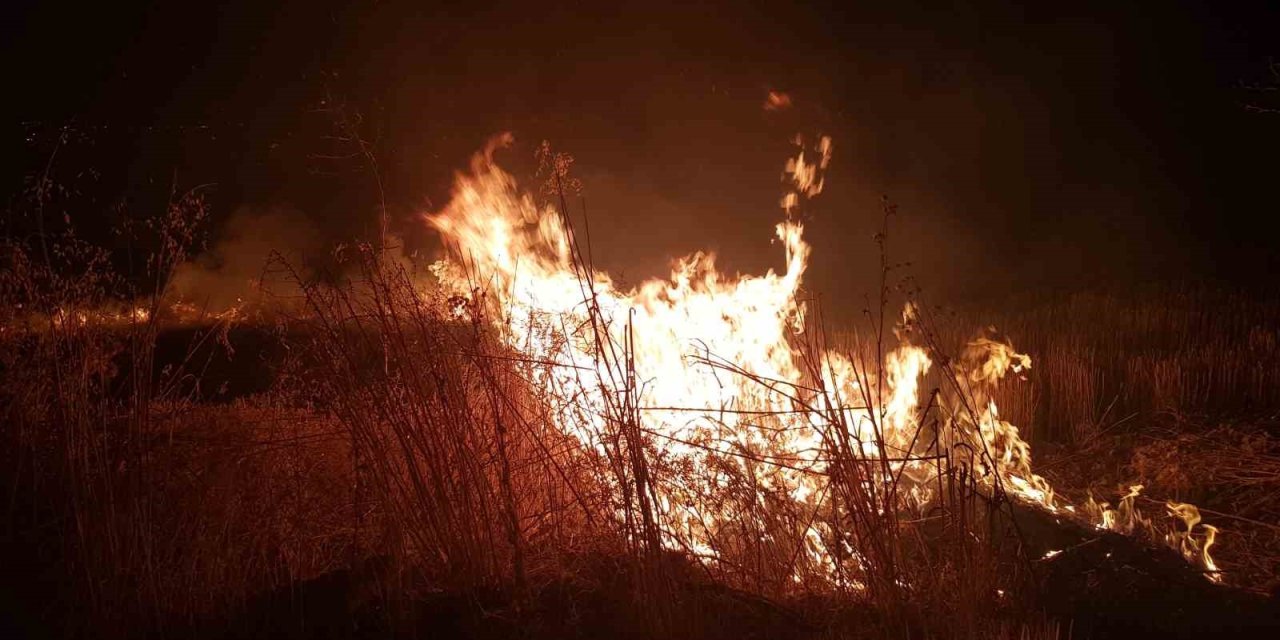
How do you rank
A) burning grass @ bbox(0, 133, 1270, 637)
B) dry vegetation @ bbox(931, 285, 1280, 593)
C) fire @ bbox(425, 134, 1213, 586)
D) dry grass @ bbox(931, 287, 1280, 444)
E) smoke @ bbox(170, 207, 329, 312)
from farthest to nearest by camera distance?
smoke @ bbox(170, 207, 329, 312) → dry grass @ bbox(931, 287, 1280, 444) → dry vegetation @ bbox(931, 285, 1280, 593) → fire @ bbox(425, 134, 1213, 586) → burning grass @ bbox(0, 133, 1270, 637)

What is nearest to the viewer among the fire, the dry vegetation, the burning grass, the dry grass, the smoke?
the burning grass

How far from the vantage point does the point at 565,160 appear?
11.6 feet

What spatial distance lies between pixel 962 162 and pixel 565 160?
1609 centimetres

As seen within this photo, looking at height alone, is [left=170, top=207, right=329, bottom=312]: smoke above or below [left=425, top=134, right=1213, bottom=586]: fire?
above

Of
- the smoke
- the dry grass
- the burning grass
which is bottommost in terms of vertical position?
the burning grass

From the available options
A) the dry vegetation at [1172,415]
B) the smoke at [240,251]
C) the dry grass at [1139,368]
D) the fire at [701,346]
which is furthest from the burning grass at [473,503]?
the smoke at [240,251]

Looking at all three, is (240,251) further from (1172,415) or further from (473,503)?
(1172,415)

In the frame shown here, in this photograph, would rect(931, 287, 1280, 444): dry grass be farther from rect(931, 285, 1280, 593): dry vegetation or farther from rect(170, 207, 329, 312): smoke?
rect(170, 207, 329, 312): smoke

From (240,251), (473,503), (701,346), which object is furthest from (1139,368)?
(240,251)

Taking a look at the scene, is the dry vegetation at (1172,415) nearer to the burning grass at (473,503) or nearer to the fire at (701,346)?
the burning grass at (473,503)

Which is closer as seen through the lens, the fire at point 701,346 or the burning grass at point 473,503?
the burning grass at point 473,503

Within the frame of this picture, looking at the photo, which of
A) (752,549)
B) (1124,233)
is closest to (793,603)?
(752,549)

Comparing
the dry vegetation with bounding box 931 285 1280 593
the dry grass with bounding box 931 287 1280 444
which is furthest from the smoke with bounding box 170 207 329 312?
the dry vegetation with bounding box 931 285 1280 593

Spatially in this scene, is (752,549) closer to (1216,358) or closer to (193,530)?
(193,530)
